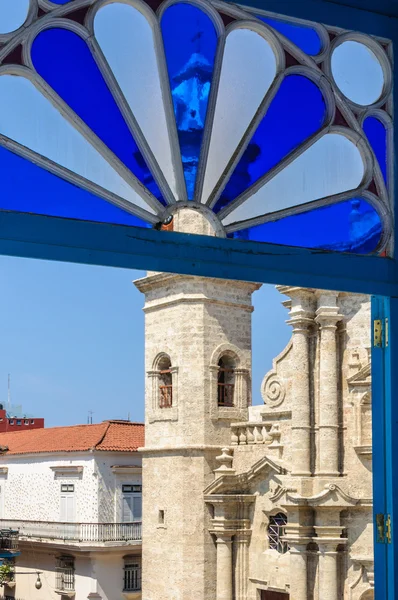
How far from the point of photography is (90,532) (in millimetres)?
20750

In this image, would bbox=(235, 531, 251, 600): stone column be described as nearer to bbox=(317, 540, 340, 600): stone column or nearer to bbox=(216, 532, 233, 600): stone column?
bbox=(216, 532, 233, 600): stone column

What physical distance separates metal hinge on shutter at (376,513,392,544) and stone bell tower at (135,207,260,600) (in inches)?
520

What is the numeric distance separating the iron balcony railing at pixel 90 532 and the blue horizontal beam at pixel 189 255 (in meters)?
19.4

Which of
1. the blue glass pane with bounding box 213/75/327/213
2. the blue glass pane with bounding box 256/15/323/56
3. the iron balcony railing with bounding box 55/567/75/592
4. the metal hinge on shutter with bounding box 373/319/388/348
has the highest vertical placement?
the blue glass pane with bounding box 256/15/323/56

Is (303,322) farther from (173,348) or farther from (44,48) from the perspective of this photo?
(44,48)

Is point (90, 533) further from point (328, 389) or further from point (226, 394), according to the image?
point (328, 389)

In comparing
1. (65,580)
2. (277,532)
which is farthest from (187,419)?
(65,580)

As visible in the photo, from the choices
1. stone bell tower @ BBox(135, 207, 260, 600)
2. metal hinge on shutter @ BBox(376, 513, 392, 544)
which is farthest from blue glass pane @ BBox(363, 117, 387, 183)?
stone bell tower @ BBox(135, 207, 260, 600)

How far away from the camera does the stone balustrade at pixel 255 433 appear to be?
14.4m

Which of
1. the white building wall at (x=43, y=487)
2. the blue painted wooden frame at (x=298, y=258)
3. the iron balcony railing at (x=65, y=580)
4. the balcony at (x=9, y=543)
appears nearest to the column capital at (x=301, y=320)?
the white building wall at (x=43, y=487)

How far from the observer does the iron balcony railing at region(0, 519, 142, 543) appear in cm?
2069

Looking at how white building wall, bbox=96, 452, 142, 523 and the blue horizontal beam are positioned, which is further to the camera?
white building wall, bbox=96, 452, 142, 523

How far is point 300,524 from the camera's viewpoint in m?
13.2

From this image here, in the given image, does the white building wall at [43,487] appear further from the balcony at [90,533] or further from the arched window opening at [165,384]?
the arched window opening at [165,384]
